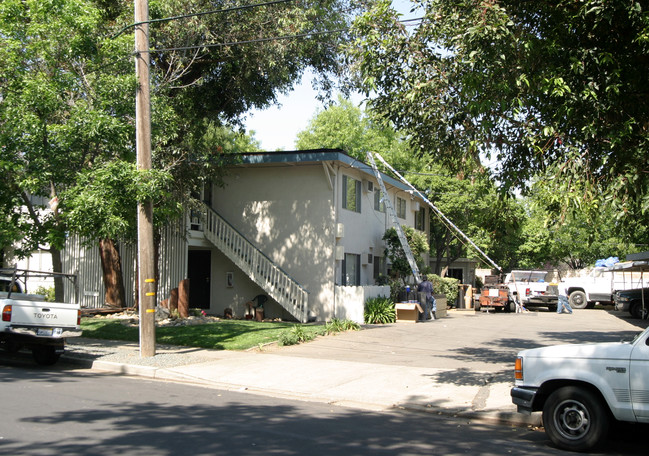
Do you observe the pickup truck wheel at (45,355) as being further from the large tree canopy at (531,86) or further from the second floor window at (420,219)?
the second floor window at (420,219)

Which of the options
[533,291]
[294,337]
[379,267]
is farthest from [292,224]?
[533,291]

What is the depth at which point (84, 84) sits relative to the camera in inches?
563

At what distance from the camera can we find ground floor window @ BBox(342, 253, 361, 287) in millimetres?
22703

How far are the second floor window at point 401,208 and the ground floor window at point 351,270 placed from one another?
6640mm

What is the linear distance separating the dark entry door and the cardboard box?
741cm

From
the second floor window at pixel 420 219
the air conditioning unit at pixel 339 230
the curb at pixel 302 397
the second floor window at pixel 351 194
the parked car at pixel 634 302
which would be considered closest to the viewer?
the curb at pixel 302 397

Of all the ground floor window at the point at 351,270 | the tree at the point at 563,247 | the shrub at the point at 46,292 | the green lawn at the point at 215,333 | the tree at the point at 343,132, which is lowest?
the green lawn at the point at 215,333

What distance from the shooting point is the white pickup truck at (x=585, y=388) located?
21.5 feet

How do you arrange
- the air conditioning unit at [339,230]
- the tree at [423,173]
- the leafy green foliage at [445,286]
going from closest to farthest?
the air conditioning unit at [339,230] → the leafy green foliage at [445,286] → the tree at [423,173]

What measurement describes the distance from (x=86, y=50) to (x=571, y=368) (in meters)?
12.1

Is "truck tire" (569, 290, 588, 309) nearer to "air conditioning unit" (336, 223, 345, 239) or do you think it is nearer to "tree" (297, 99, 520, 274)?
"tree" (297, 99, 520, 274)

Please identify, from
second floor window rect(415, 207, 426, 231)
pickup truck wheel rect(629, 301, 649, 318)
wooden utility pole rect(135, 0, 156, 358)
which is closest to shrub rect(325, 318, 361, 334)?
wooden utility pole rect(135, 0, 156, 358)

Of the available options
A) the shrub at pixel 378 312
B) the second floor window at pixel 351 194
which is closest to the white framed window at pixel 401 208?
the second floor window at pixel 351 194

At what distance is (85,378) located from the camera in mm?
11367
